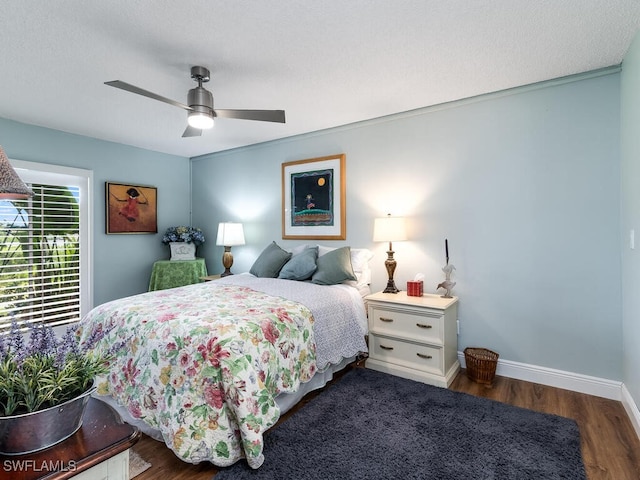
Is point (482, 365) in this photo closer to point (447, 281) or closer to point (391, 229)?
point (447, 281)

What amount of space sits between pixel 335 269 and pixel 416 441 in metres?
1.55

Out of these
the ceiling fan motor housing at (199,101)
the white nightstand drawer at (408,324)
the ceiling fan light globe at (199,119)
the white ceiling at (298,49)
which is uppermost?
the white ceiling at (298,49)

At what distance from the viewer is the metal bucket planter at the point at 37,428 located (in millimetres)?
776

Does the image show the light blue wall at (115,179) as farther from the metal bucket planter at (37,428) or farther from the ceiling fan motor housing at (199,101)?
the metal bucket planter at (37,428)

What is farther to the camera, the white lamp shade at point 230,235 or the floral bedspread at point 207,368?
the white lamp shade at point 230,235

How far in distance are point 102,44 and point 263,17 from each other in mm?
1064

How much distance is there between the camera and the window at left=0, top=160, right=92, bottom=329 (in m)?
3.39

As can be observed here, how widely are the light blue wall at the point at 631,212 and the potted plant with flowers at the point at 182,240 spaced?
4.56 meters

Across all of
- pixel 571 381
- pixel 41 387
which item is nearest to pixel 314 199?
pixel 571 381

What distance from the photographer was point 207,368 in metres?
1.72

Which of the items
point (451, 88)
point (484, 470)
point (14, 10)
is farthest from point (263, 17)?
point (484, 470)

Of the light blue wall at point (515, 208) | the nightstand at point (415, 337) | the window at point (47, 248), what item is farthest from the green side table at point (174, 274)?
the nightstand at point (415, 337)

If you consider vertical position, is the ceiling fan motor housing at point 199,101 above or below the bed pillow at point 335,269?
above

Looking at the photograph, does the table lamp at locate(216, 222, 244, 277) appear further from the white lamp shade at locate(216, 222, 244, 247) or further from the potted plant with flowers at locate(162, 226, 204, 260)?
the potted plant with flowers at locate(162, 226, 204, 260)
